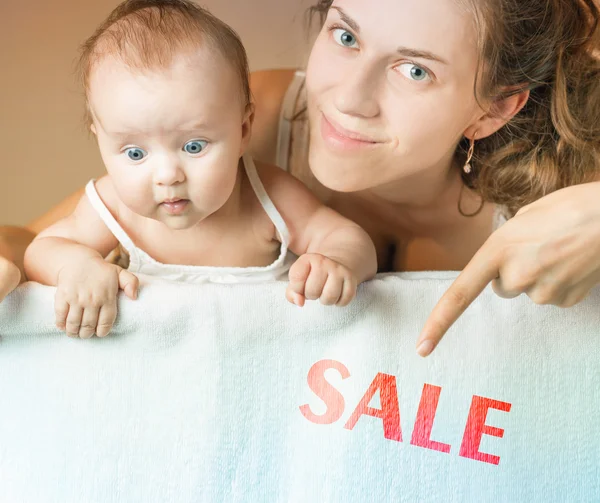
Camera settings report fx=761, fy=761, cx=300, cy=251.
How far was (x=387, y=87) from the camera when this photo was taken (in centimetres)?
102

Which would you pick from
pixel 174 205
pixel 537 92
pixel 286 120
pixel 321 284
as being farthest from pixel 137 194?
pixel 537 92

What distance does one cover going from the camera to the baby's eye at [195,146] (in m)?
0.93

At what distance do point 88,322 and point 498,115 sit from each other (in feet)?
2.22

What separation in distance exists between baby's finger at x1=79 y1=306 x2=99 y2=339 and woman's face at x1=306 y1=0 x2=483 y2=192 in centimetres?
40

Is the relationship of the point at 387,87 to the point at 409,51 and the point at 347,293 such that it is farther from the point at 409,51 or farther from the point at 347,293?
the point at 347,293

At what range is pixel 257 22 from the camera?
5.88 feet

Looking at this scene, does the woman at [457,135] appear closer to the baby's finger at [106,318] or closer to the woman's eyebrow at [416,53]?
the woman's eyebrow at [416,53]

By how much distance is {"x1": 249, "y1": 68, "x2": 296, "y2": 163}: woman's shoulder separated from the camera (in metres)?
1.40

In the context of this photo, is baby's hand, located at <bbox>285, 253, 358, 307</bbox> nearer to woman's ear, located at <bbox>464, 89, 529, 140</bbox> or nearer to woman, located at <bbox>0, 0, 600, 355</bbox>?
woman, located at <bbox>0, 0, 600, 355</bbox>

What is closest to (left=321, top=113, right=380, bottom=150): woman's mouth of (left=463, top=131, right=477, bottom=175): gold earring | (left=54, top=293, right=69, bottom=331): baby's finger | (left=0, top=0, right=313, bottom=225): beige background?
(left=463, top=131, right=477, bottom=175): gold earring

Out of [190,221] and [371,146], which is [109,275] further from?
[371,146]

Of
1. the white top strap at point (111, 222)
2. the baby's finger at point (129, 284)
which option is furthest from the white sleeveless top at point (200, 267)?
the baby's finger at point (129, 284)

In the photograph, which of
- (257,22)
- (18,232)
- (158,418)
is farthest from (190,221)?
(257,22)

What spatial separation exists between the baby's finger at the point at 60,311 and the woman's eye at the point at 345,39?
0.50 m
